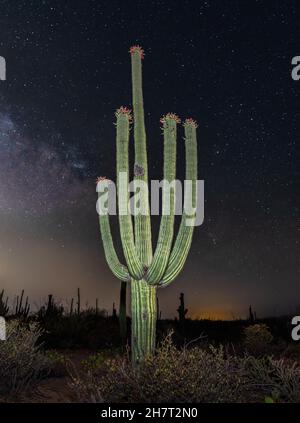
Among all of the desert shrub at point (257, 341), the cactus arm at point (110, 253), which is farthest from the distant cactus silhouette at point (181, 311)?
the cactus arm at point (110, 253)

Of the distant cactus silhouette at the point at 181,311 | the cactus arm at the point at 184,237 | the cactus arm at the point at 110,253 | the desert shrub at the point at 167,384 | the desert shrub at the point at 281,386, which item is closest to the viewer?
the desert shrub at the point at 167,384

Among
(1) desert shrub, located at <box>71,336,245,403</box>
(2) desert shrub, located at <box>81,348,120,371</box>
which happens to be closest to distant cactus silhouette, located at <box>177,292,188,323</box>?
(2) desert shrub, located at <box>81,348,120,371</box>

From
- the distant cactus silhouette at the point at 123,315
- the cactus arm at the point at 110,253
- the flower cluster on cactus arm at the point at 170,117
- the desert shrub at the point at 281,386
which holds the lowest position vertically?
the desert shrub at the point at 281,386

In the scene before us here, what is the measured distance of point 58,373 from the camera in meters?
8.55

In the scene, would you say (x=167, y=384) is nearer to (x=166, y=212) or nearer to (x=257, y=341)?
(x=166, y=212)

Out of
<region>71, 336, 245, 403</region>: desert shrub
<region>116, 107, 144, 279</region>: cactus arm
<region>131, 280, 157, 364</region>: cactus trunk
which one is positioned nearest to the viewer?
<region>71, 336, 245, 403</region>: desert shrub

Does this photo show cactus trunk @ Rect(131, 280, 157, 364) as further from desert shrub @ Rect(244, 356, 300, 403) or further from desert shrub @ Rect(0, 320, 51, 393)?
desert shrub @ Rect(244, 356, 300, 403)

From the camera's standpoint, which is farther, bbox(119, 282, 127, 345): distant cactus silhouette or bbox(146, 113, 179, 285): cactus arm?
bbox(119, 282, 127, 345): distant cactus silhouette

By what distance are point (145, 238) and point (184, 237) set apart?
0.77 m

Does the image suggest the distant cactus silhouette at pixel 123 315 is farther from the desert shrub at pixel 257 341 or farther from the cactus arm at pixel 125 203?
the cactus arm at pixel 125 203

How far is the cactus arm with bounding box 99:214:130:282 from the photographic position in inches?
342

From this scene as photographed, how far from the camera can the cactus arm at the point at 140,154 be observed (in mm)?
8430

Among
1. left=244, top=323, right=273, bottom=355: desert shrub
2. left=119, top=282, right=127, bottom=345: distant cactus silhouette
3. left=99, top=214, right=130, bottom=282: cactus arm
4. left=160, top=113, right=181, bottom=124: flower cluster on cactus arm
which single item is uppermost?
left=160, top=113, right=181, bottom=124: flower cluster on cactus arm
